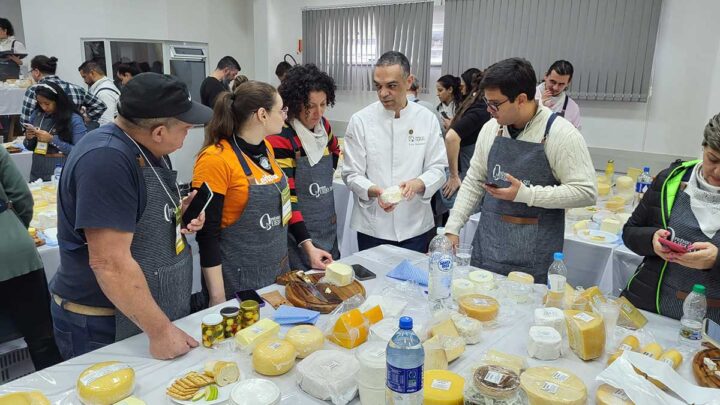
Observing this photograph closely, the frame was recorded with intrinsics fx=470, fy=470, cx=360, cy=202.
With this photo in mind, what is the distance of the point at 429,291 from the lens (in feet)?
6.30

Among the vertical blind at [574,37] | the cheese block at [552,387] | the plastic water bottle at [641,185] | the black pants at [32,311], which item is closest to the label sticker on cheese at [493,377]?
the cheese block at [552,387]

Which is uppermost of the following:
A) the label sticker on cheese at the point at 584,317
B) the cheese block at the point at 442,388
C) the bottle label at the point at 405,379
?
the bottle label at the point at 405,379

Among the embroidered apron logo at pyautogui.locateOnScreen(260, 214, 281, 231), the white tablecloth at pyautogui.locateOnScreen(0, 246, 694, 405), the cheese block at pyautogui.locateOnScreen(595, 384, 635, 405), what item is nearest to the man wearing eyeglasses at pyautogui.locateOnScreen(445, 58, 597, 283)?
the white tablecloth at pyautogui.locateOnScreen(0, 246, 694, 405)

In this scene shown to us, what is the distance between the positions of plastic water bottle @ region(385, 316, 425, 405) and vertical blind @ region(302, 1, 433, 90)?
6.11 meters

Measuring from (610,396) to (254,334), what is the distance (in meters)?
1.05

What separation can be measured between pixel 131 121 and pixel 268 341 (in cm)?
82

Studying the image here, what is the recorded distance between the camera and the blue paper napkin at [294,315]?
1692mm

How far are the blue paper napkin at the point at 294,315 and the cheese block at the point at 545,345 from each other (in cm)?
75

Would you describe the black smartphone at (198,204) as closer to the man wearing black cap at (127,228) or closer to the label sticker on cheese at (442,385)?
the man wearing black cap at (127,228)

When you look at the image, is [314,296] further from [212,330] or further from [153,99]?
[153,99]

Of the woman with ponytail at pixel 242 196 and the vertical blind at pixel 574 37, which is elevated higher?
the vertical blind at pixel 574 37

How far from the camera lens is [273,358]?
1.40 m

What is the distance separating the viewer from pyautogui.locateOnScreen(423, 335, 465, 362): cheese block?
1465mm

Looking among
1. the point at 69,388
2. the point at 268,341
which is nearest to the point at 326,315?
the point at 268,341
